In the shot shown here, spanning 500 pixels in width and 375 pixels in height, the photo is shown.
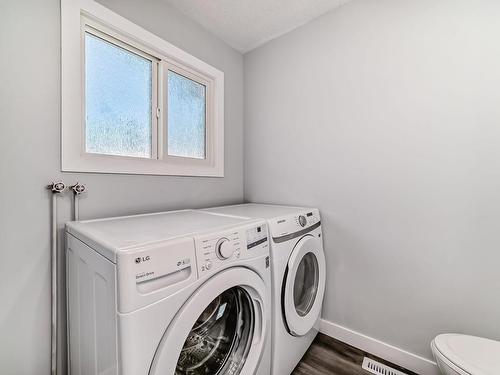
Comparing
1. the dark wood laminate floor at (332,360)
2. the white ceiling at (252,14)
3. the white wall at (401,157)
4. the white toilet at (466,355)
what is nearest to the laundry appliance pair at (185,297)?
the dark wood laminate floor at (332,360)


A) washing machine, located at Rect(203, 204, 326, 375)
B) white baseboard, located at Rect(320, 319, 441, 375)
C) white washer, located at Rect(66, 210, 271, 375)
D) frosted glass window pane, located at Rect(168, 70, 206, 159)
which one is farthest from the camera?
frosted glass window pane, located at Rect(168, 70, 206, 159)

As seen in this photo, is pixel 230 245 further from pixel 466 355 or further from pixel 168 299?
pixel 466 355

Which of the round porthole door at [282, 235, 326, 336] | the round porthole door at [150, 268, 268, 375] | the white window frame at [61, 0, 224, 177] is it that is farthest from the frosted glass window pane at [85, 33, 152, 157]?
the round porthole door at [282, 235, 326, 336]

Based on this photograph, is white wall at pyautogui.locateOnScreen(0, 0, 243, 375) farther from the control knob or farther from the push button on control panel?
the push button on control panel

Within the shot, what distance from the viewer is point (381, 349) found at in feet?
4.55

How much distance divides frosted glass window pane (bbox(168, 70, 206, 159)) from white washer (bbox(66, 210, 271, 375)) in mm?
731

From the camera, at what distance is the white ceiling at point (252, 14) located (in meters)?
1.49

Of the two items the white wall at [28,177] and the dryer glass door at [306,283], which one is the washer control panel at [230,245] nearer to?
the dryer glass door at [306,283]

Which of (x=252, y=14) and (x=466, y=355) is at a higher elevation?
(x=252, y=14)

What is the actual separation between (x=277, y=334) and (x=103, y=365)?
74cm

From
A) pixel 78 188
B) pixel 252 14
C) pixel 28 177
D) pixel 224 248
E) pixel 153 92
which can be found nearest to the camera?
pixel 224 248

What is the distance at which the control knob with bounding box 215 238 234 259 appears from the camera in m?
0.80

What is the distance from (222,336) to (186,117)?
4.82 ft

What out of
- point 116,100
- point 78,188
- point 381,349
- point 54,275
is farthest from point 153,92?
point 381,349
